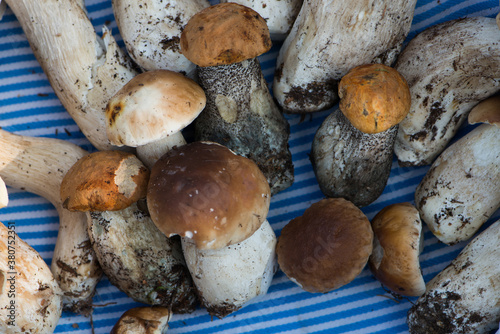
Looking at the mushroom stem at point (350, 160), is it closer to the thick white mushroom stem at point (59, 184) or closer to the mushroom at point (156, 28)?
the mushroom at point (156, 28)

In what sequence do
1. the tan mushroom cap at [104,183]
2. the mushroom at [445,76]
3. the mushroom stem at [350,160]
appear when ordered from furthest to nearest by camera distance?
1. the mushroom stem at [350,160]
2. the mushroom at [445,76]
3. the tan mushroom cap at [104,183]

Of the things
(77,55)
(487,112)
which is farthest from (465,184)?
(77,55)

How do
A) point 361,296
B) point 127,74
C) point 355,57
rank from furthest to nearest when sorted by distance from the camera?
point 361,296, point 127,74, point 355,57

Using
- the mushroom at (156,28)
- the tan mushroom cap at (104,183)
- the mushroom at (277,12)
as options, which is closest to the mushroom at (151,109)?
the tan mushroom cap at (104,183)

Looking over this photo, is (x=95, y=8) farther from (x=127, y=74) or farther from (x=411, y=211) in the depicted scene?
(x=411, y=211)

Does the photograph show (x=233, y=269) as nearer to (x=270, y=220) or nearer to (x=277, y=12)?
(x=270, y=220)

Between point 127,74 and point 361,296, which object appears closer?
point 127,74

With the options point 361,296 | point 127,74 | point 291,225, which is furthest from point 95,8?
point 361,296
